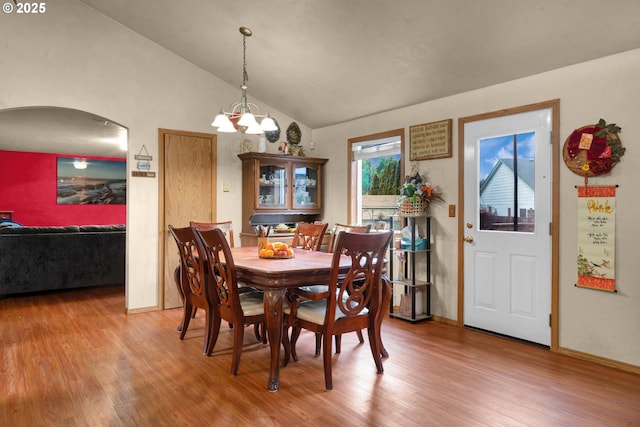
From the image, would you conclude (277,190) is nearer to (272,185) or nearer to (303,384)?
(272,185)

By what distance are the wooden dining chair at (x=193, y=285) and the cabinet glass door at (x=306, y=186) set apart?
2172 mm

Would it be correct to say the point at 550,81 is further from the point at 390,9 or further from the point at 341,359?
the point at 341,359

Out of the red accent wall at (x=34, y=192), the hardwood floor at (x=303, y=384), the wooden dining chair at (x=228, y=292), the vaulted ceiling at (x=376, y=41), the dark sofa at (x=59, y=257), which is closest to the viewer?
the hardwood floor at (x=303, y=384)

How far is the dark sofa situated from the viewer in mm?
5188

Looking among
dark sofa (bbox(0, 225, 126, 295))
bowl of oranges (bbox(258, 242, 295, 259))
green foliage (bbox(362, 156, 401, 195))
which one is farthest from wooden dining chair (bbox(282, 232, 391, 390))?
dark sofa (bbox(0, 225, 126, 295))

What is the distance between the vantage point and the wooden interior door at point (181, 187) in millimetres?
4863

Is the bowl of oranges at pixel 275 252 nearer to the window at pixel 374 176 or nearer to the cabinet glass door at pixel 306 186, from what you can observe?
the window at pixel 374 176

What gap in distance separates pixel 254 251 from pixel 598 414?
2658 millimetres

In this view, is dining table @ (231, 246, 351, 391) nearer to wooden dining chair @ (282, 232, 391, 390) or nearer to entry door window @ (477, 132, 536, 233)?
wooden dining chair @ (282, 232, 391, 390)

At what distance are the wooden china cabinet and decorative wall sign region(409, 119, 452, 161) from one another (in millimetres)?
1484

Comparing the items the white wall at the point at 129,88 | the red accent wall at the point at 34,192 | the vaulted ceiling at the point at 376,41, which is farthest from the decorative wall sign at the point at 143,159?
the red accent wall at the point at 34,192

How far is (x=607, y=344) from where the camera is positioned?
122 inches

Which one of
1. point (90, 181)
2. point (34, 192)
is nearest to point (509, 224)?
point (90, 181)

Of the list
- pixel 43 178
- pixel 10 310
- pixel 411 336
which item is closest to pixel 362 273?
pixel 411 336
